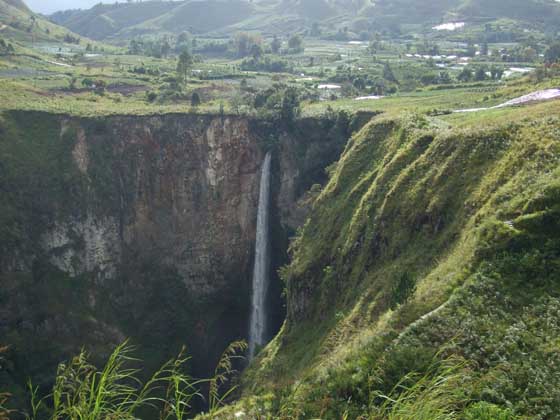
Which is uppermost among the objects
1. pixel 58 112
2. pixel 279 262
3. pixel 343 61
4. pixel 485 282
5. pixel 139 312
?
pixel 343 61

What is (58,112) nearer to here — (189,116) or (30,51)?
(189,116)

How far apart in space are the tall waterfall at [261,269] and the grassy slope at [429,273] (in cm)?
1180

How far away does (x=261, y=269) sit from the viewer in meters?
49.2

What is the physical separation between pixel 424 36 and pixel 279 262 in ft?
419

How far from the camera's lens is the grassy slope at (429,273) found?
1445cm

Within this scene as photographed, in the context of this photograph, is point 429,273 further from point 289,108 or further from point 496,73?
point 496,73

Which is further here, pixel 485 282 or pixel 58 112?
pixel 58 112

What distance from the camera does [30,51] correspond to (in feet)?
294

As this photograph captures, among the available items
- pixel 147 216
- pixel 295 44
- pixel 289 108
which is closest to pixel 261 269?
pixel 147 216

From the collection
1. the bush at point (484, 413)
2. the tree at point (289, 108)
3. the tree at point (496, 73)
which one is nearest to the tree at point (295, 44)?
the tree at point (496, 73)

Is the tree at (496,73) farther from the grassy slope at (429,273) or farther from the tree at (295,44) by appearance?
the tree at (295,44)

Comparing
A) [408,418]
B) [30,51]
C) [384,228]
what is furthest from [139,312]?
[30,51]

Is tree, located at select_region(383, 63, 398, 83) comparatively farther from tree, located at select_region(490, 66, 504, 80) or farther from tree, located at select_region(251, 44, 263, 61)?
tree, located at select_region(251, 44, 263, 61)

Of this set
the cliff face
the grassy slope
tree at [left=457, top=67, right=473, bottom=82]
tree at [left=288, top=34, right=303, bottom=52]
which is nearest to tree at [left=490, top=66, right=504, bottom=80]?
tree at [left=457, top=67, right=473, bottom=82]
